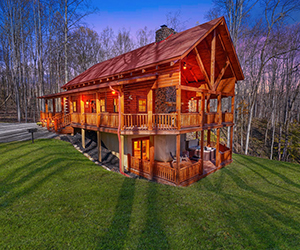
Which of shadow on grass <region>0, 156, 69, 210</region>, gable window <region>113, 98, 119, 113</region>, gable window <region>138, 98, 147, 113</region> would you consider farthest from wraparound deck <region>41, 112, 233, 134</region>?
shadow on grass <region>0, 156, 69, 210</region>

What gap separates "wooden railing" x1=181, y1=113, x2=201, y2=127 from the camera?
939 cm

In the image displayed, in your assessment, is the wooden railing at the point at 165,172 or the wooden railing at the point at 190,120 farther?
the wooden railing at the point at 190,120

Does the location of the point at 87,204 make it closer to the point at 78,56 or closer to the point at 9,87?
the point at 78,56

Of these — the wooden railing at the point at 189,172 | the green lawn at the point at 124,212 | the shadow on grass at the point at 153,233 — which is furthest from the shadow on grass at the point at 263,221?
the wooden railing at the point at 189,172

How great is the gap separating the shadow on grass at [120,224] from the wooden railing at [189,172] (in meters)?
3.38

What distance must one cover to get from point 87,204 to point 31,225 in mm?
1682

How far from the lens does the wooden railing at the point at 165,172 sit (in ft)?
30.3

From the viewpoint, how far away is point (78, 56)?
106ft

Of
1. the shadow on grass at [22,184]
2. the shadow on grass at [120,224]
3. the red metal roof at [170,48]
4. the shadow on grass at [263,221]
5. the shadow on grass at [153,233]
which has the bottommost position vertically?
the shadow on grass at [263,221]

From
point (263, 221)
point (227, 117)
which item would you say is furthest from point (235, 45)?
point (263, 221)

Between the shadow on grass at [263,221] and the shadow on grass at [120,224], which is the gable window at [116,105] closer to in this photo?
the shadow on grass at [120,224]

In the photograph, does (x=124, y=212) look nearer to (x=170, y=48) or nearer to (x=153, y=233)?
(x=153, y=233)

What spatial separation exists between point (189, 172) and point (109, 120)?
630cm

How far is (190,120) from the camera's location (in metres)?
9.86
